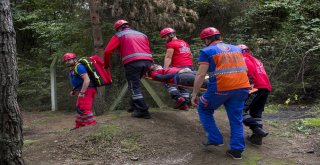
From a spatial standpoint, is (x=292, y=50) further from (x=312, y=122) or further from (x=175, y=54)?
(x=175, y=54)

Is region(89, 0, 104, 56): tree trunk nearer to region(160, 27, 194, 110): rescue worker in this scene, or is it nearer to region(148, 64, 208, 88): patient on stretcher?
region(160, 27, 194, 110): rescue worker

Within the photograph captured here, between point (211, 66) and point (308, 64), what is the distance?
6988mm

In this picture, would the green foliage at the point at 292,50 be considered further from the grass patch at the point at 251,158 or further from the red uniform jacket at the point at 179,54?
the grass patch at the point at 251,158

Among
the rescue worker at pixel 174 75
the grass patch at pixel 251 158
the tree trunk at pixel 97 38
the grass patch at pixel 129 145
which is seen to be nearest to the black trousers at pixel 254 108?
the grass patch at pixel 251 158

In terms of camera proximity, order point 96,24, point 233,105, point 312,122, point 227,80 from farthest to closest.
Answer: point 96,24
point 312,122
point 233,105
point 227,80

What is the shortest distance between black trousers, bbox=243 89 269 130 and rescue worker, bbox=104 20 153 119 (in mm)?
1750

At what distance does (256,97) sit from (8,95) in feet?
12.6

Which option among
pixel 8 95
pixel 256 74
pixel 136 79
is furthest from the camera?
pixel 136 79

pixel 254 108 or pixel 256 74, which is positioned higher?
pixel 256 74

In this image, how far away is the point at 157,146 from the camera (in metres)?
6.25

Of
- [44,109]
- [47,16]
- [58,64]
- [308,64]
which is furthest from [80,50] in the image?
[308,64]

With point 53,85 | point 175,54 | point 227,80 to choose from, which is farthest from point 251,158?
point 53,85

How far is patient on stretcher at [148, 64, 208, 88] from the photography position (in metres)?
7.24

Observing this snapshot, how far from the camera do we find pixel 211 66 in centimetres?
572
